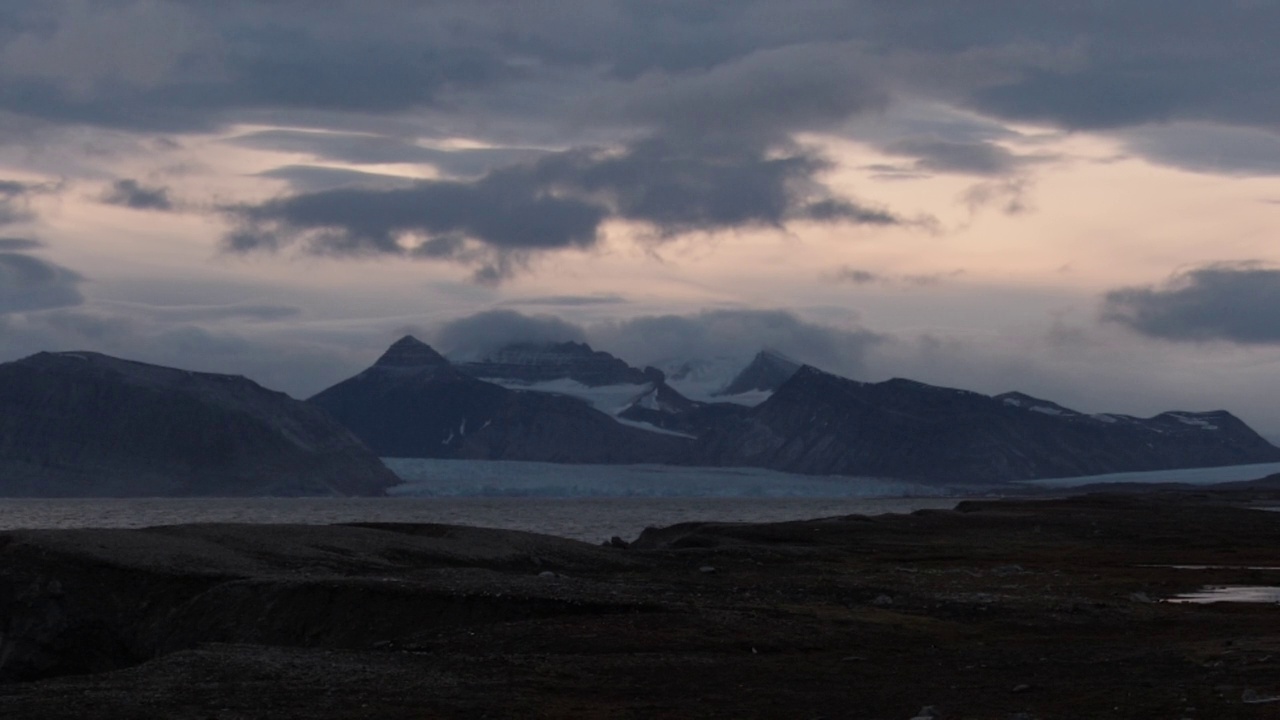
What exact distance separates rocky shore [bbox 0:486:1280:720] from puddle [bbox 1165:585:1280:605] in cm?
76

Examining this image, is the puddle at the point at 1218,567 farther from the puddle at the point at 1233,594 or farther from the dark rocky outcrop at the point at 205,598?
the dark rocky outcrop at the point at 205,598

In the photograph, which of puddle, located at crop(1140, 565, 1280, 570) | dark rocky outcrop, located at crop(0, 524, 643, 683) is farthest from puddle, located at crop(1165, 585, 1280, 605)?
dark rocky outcrop, located at crop(0, 524, 643, 683)

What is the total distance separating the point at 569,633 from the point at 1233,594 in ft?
69.8

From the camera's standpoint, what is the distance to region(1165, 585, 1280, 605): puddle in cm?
3931

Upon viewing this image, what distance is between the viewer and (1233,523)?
104750 millimetres

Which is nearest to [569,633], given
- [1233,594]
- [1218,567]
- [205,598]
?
[205,598]

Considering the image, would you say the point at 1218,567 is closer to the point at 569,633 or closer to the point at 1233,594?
the point at 1233,594

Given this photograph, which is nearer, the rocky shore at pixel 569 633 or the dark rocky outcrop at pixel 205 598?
the rocky shore at pixel 569 633

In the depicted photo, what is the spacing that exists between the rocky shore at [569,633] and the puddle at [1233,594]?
755 mm

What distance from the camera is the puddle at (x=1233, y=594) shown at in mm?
39312

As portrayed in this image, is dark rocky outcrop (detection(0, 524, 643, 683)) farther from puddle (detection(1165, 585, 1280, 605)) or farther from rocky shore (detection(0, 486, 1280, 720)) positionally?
puddle (detection(1165, 585, 1280, 605))

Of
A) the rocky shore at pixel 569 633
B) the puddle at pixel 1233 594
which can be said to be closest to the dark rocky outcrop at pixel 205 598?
the rocky shore at pixel 569 633

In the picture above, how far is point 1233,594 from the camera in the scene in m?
41.6

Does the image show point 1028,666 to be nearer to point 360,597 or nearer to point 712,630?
point 712,630
